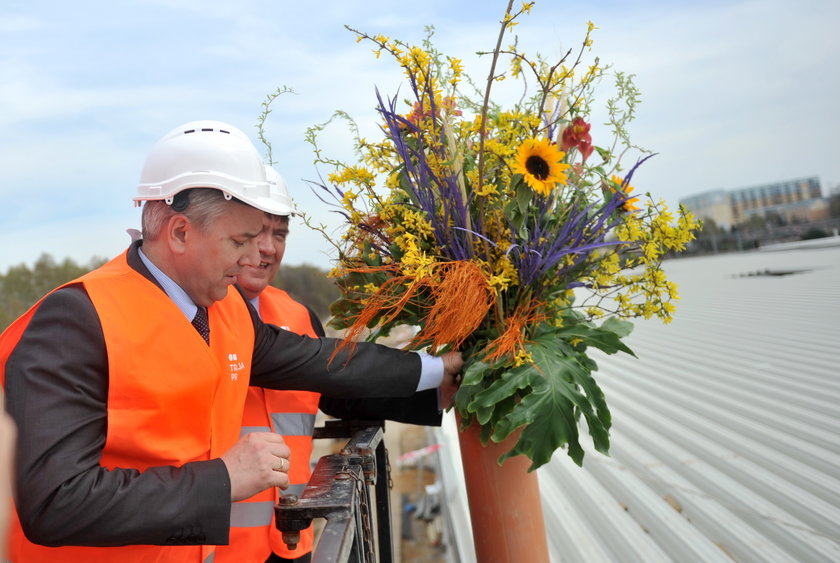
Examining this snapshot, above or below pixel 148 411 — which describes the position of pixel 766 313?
below

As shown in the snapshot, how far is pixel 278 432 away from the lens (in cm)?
202

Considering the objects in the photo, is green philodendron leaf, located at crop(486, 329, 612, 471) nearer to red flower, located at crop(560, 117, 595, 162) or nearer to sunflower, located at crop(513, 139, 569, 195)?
sunflower, located at crop(513, 139, 569, 195)

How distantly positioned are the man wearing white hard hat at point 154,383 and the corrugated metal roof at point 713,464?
1.86m

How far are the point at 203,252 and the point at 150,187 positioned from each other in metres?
0.22

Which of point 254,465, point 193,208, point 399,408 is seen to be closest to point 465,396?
point 399,408

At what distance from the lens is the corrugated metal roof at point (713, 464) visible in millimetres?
2350

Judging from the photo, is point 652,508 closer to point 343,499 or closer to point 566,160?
point 566,160

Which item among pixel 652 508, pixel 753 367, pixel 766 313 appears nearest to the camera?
pixel 652 508

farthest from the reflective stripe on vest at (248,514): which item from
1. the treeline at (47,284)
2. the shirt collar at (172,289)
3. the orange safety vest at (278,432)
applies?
the treeline at (47,284)

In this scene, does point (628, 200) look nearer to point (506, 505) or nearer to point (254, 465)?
point (506, 505)

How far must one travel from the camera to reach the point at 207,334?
166 cm

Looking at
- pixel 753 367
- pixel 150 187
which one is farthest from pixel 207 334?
pixel 753 367

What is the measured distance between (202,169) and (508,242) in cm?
85

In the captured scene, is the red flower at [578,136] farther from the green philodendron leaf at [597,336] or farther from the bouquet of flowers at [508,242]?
the green philodendron leaf at [597,336]
